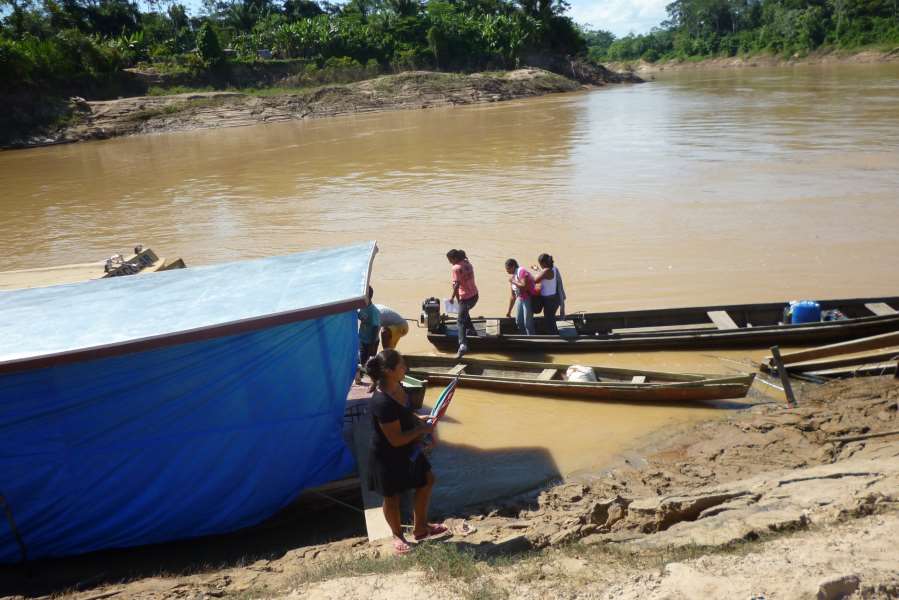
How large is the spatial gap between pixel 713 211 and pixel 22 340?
47.9ft

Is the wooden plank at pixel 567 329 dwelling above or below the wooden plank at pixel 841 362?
above

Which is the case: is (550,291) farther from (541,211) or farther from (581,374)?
(541,211)

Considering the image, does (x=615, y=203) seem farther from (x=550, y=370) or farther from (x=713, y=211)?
(x=550, y=370)

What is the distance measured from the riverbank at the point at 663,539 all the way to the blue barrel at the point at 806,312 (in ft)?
6.22

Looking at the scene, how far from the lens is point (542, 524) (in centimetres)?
511

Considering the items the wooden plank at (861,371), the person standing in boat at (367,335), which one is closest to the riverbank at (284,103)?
the person standing in boat at (367,335)

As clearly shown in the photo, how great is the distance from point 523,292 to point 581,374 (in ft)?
5.31

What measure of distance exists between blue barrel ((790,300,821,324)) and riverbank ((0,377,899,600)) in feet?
6.22

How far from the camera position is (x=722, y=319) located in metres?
9.19

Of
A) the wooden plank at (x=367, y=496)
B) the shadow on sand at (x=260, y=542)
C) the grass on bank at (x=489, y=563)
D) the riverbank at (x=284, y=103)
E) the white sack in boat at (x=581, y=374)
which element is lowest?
the shadow on sand at (x=260, y=542)

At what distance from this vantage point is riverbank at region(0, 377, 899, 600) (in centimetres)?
345

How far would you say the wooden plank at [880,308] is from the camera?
8.70 meters

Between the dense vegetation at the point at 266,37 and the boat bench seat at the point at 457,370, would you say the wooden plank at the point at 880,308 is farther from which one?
the dense vegetation at the point at 266,37

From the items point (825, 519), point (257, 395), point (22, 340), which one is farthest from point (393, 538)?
point (22, 340)
